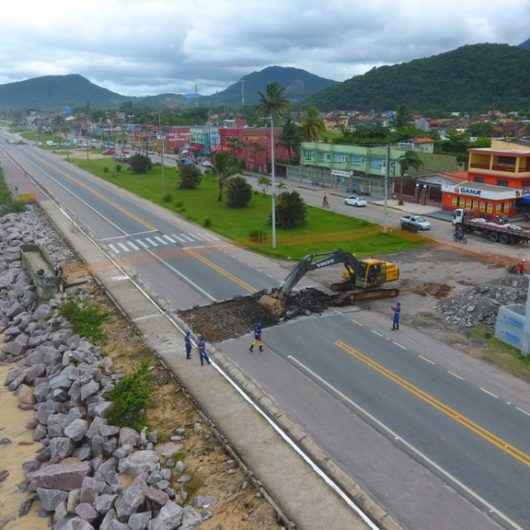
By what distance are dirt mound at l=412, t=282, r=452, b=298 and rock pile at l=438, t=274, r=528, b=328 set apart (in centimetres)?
94

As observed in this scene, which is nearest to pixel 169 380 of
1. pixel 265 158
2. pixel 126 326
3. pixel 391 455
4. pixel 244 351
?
pixel 244 351

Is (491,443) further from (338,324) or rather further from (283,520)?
(338,324)

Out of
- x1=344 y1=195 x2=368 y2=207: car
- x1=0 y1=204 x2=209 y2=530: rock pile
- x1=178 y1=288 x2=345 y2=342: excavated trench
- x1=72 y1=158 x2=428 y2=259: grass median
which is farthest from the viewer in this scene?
x1=344 y1=195 x2=368 y2=207: car

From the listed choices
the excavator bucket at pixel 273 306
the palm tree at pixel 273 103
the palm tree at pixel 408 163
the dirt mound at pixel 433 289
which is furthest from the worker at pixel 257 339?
the palm tree at pixel 408 163

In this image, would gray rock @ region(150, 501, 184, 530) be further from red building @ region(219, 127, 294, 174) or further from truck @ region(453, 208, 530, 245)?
red building @ region(219, 127, 294, 174)

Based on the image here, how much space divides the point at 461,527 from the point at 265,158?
80803 mm

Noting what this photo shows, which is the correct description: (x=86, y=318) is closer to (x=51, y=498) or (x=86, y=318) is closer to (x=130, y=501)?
(x=51, y=498)

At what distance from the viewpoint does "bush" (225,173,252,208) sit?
57.9 metres

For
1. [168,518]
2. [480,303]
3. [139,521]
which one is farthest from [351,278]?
[139,521]

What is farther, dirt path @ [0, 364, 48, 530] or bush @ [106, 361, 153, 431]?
bush @ [106, 361, 153, 431]

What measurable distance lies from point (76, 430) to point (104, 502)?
3940 millimetres

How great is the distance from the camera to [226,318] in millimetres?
26953

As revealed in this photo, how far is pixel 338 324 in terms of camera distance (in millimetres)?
26391

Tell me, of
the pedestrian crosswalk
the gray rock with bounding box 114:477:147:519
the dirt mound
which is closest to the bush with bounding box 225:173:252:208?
the pedestrian crosswalk
